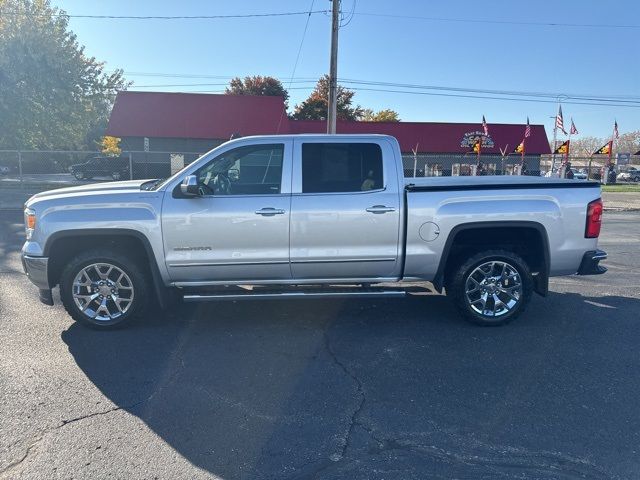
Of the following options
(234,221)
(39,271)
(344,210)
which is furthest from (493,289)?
(39,271)

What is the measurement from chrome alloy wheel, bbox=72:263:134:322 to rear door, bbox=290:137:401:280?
1768mm

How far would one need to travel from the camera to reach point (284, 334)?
4.97 meters

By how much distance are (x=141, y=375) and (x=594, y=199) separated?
15.6 ft

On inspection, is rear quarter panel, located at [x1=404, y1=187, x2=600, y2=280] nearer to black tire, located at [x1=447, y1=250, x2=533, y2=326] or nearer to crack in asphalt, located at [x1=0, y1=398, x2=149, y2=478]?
black tire, located at [x1=447, y1=250, x2=533, y2=326]

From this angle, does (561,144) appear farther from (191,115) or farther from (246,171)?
(246,171)

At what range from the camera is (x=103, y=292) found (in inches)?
197

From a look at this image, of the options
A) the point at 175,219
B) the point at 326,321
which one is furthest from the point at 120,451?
the point at 326,321

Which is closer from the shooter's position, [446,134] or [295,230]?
[295,230]

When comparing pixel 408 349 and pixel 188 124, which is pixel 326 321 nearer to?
pixel 408 349

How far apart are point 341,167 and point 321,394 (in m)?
2.39

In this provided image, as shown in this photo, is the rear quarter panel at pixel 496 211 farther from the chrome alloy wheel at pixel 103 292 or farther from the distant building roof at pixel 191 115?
the distant building roof at pixel 191 115

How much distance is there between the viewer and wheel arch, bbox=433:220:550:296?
5.00m

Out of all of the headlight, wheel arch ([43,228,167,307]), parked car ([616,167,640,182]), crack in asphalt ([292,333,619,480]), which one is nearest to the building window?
wheel arch ([43,228,167,307])

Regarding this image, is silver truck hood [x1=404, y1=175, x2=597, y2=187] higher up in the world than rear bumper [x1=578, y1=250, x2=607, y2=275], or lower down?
higher up
